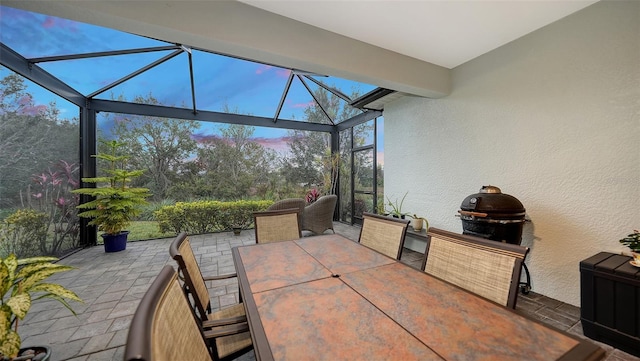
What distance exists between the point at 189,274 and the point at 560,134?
11.6 feet

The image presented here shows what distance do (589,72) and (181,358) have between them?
3731 mm

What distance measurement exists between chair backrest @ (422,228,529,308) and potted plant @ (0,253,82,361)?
2.12m

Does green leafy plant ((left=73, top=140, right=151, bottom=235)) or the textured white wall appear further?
green leafy plant ((left=73, top=140, right=151, bottom=235))

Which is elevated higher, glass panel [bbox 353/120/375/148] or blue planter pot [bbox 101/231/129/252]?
glass panel [bbox 353/120/375/148]

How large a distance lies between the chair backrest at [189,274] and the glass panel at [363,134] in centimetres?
480

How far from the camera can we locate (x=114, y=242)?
4184 millimetres

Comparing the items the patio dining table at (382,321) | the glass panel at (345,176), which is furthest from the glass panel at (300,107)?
the patio dining table at (382,321)

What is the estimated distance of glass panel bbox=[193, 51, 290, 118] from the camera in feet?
A: 14.6

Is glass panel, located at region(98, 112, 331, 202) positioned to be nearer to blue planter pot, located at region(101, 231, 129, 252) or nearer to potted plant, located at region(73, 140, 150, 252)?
potted plant, located at region(73, 140, 150, 252)

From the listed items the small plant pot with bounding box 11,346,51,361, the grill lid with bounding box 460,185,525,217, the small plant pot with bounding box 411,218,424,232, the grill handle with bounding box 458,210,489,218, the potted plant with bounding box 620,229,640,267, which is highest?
the grill lid with bounding box 460,185,525,217

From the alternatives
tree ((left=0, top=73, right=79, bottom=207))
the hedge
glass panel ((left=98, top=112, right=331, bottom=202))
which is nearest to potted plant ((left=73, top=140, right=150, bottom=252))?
tree ((left=0, top=73, right=79, bottom=207))

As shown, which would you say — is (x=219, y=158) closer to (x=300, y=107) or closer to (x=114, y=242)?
(x=300, y=107)

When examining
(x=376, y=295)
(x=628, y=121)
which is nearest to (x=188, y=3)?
(x=376, y=295)

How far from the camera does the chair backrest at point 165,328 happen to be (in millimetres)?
539
